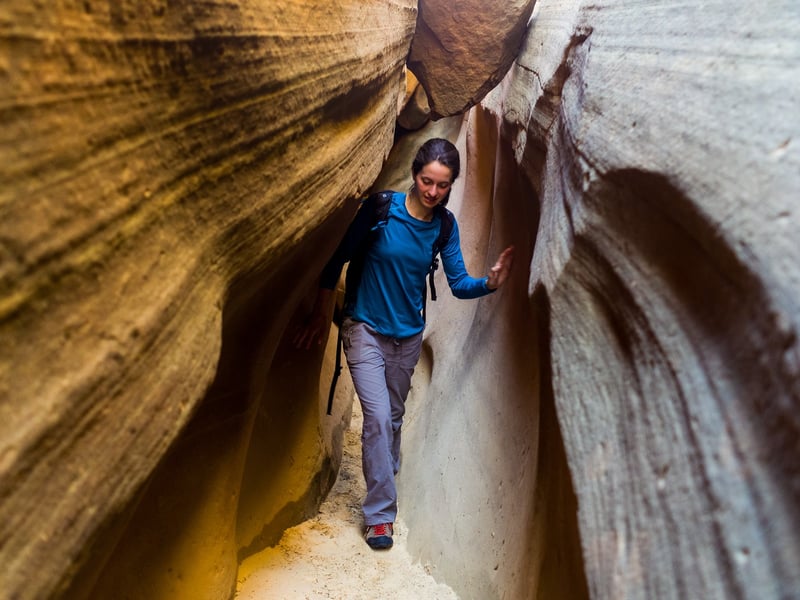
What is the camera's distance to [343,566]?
293 centimetres

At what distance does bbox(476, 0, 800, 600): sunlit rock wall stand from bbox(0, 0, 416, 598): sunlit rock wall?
817 millimetres

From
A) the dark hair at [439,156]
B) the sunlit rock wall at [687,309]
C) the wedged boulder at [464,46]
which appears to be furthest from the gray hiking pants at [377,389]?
the wedged boulder at [464,46]

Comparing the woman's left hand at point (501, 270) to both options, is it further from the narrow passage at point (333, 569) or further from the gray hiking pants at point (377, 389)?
the narrow passage at point (333, 569)

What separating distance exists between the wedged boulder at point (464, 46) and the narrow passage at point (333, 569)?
9.16 ft

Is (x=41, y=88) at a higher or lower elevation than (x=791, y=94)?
lower

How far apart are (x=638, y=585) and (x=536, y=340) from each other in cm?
157

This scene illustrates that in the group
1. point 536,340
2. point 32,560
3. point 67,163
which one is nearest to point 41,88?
point 67,163

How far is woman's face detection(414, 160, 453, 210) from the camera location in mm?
2826

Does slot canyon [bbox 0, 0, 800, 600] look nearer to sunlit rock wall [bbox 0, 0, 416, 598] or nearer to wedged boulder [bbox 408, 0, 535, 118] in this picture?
sunlit rock wall [bbox 0, 0, 416, 598]

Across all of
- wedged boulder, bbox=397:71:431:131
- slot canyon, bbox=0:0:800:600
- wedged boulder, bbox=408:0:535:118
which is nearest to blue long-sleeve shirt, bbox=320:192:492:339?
slot canyon, bbox=0:0:800:600

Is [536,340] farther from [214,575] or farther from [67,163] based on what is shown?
[67,163]

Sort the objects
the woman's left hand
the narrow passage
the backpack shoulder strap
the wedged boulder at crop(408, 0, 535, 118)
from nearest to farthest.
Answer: the narrow passage → the woman's left hand → the backpack shoulder strap → the wedged boulder at crop(408, 0, 535, 118)

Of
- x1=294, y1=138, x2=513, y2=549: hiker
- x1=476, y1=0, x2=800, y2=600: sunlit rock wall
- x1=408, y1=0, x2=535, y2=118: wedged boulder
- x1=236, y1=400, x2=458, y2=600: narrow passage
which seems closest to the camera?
x1=476, y1=0, x2=800, y2=600: sunlit rock wall

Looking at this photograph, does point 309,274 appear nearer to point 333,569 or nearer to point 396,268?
point 396,268
